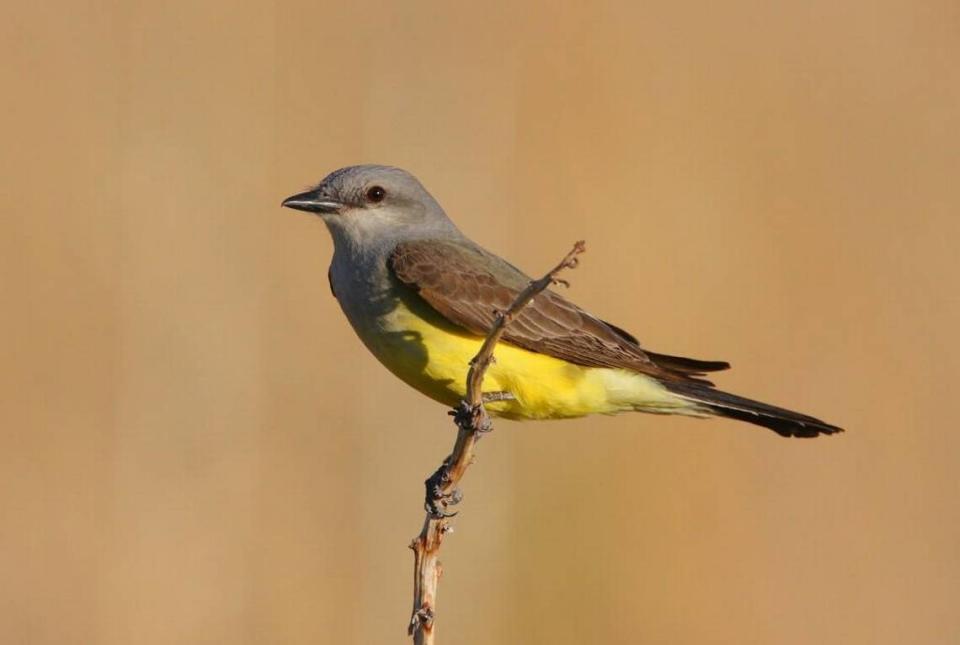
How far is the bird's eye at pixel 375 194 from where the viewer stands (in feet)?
19.0

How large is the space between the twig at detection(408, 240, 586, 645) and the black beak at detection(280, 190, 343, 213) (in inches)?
57.1

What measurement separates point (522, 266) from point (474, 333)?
332cm

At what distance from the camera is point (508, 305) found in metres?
5.35

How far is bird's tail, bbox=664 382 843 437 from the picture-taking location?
5210mm

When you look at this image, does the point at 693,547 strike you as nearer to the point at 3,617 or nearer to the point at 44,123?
the point at 3,617

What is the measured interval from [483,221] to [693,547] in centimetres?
214

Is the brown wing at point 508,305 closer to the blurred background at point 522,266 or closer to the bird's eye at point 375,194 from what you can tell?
the bird's eye at point 375,194

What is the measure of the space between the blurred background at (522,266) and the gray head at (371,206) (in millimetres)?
2192

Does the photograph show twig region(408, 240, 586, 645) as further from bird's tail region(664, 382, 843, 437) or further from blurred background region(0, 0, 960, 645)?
blurred background region(0, 0, 960, 645)

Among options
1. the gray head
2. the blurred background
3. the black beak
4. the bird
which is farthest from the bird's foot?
the blurred background

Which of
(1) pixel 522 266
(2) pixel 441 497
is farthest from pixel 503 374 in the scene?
(1) pixel 522 266

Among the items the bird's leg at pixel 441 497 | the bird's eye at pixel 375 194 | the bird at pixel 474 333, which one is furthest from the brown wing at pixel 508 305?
the bird's leg at pixel 441 497

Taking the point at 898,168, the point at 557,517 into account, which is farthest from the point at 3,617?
the point at 898,168

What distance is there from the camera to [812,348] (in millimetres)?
8406
